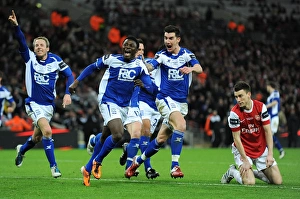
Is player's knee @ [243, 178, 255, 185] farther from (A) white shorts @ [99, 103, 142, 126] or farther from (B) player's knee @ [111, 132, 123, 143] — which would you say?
(A) white shorts @ [99, 103, 142, 126]

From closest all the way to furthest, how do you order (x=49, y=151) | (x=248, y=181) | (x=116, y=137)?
(x=116, y=137), (x=248, y=181), (x=49, y=151)

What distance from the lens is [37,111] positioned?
12086 mm

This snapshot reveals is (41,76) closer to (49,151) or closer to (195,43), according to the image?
(49,151)

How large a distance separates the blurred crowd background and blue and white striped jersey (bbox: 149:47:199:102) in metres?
14.9

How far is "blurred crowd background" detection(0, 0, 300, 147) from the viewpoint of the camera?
29.4m

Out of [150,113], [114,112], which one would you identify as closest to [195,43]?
[150,113]

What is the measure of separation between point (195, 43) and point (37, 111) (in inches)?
1066

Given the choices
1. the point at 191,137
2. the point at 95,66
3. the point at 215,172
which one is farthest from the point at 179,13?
the point at 95,66

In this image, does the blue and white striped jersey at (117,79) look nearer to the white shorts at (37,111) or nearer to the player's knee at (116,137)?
the player's knee at (116,137)

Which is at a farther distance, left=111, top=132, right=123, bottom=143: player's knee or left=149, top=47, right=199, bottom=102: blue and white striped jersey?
left=149, top=47, right=199, bottom=102: blue and white striped jersey

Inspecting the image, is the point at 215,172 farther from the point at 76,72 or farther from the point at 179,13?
the point at 179,13

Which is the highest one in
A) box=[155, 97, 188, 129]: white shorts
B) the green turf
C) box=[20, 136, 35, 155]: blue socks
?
box=[155, 97, 188, 129]: white shorts

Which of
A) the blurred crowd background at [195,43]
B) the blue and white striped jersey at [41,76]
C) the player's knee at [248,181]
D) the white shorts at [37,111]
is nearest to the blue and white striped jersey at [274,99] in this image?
the blurred crowd background at [195,43]

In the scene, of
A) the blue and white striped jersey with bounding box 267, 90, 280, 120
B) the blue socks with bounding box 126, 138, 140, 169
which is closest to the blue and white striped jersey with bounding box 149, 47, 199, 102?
the blue socks with bounding box 126, 138, 140, 169
